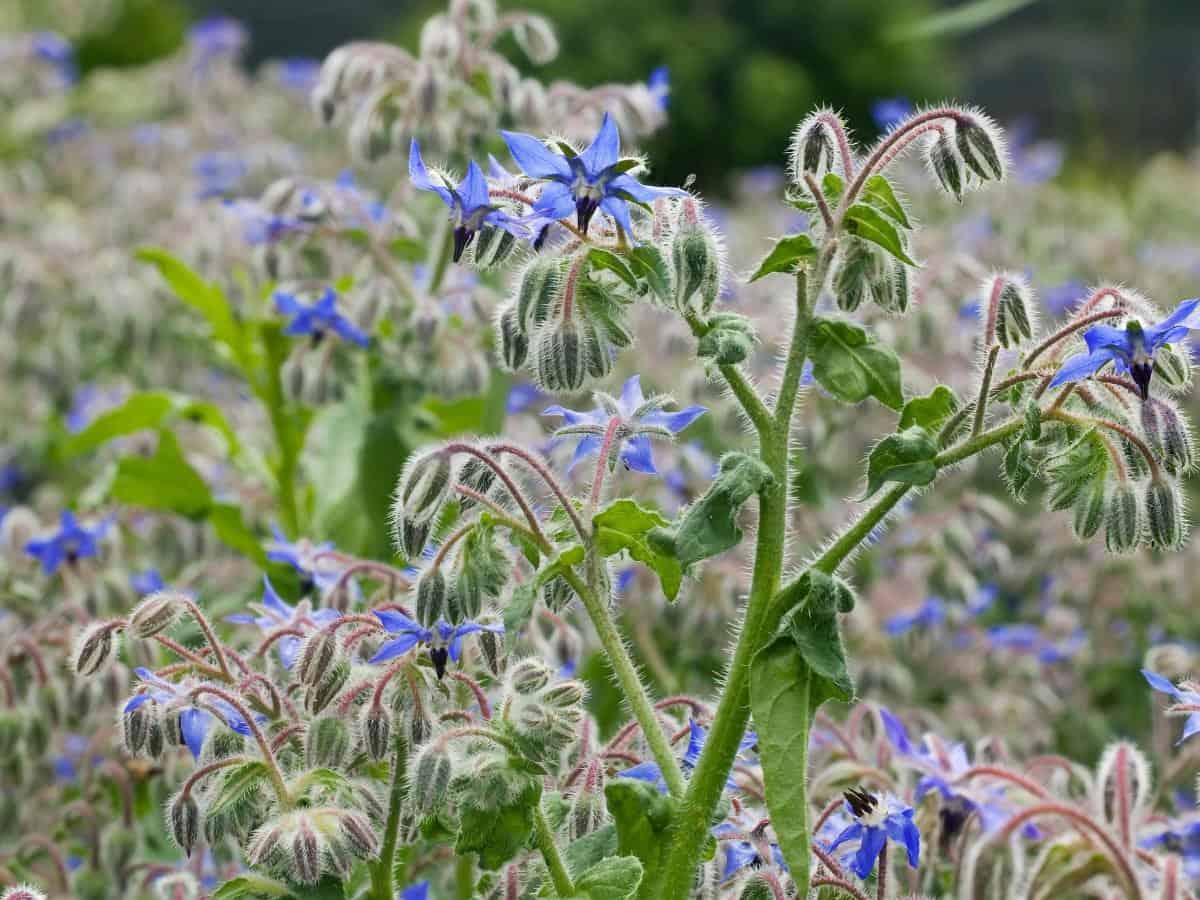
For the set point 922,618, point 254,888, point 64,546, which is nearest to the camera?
point 254,888

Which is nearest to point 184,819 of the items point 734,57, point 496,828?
point 496,828

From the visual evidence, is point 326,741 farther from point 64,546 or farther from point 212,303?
point 212,303

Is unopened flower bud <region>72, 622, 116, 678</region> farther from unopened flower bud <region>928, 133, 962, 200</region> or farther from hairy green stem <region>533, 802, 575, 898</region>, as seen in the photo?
unopened flower bud <region>928, 133, 962, 200</region>

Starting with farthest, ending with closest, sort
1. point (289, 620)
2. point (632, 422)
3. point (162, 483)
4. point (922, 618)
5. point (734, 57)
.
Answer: point (734, 57) → point (922, 618) → point (162, 483) → point (289, 620) → point (632, 422)

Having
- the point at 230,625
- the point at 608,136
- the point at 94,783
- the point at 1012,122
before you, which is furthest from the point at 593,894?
the point at 1012,122

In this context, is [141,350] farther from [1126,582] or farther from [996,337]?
[996,337]

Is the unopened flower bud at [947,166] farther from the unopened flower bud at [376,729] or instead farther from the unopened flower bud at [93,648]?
the unopened flower bud at [93,648]

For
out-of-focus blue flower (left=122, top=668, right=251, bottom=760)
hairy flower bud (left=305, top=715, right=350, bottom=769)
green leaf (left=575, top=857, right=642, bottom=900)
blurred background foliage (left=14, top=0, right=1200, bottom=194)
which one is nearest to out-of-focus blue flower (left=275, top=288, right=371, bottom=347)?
out-of-focus blue flower (left=122, top=668, right=251, bottom=760)
